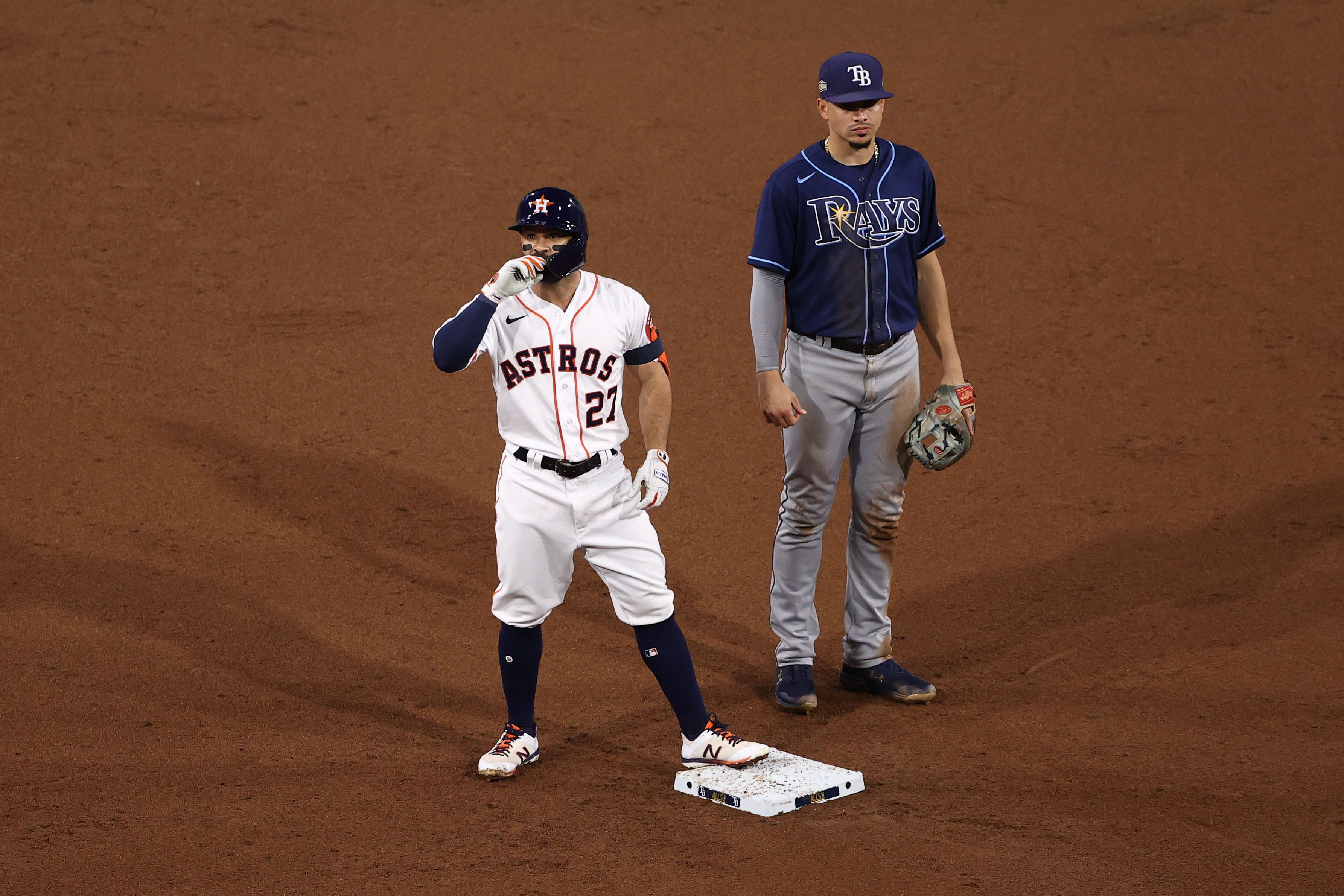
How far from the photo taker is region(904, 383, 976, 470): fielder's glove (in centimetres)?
450

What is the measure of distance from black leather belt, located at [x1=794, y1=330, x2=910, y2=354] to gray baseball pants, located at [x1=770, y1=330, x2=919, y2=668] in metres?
0.01

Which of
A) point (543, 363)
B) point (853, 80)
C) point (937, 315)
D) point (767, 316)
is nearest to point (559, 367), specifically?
point (543, 363)

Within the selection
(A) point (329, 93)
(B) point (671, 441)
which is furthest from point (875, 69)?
(A) point (329, 93)

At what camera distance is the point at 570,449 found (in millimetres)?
3887

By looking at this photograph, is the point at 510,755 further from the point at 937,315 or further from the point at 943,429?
the point at 937,315

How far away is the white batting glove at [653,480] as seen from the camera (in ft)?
12.9

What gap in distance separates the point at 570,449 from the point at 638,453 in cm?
333

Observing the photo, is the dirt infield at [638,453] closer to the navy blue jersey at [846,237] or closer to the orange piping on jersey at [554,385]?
the orange piping on jersey at [554,385]

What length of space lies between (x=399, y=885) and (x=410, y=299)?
5395 mm

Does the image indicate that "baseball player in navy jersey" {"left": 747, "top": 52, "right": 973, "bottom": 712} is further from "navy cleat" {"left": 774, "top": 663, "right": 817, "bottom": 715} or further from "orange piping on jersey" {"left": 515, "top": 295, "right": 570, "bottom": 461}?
"orange piping on jersey" {"left": 515, "top": 295, "right": 570, "bottom": 461}

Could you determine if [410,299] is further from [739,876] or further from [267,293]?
[739,876]

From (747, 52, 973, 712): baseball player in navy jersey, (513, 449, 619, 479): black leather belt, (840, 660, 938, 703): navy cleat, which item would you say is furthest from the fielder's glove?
(513, 449, 619, 479): black leather belt

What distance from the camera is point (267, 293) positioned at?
822 centimetres

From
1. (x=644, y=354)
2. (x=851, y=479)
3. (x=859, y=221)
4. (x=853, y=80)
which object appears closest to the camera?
(x=644, y=354)
